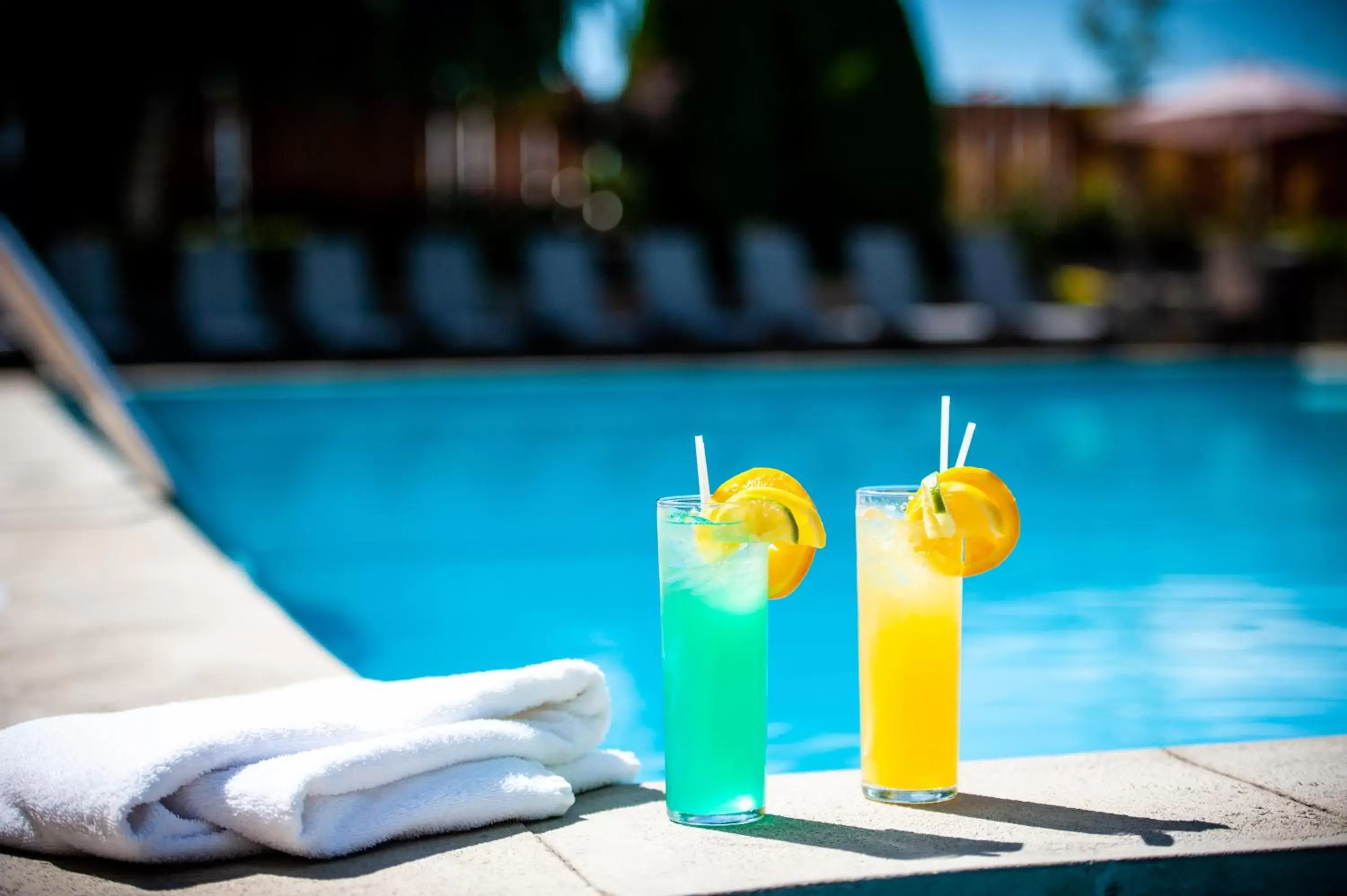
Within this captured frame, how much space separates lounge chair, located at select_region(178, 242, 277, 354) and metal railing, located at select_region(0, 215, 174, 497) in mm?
6675

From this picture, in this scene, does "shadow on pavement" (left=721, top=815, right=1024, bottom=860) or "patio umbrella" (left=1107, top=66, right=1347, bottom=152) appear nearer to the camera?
Answer: "shadow on pavement" (left=721, top=815, right=1024, bottom=860)

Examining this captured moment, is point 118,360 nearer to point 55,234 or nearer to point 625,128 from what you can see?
point 55,234

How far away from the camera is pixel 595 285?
14.7m

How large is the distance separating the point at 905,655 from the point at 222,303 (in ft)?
40.0

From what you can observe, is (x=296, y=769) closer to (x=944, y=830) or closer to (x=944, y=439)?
(x=944, y=830)

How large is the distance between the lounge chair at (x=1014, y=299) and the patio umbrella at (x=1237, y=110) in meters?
2.17

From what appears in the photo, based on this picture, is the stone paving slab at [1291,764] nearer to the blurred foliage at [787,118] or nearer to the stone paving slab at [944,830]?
the stone paving slab at [944,830]

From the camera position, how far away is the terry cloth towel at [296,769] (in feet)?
6.40

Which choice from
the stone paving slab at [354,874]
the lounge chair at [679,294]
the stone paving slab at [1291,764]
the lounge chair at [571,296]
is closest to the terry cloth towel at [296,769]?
the stone paving slab at [354,874]

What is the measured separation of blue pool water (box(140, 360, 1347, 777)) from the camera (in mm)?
3859

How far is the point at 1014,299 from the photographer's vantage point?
48.9 ft

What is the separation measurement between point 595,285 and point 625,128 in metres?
2.69

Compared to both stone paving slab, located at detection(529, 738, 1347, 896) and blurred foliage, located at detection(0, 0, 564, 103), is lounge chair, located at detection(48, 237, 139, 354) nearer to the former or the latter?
blurred foliage, located at detection(0, 0, 564, 103)

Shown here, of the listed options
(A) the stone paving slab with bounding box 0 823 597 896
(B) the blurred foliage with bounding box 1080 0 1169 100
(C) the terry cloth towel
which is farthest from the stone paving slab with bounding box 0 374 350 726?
(B) the blurred foliage with bounding box 1080 0 1169 100
